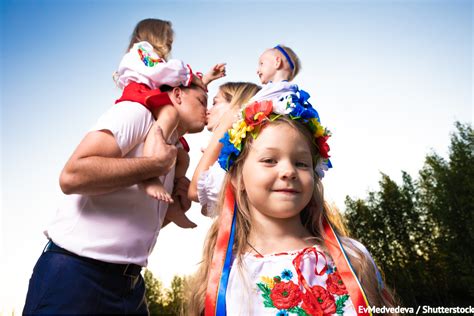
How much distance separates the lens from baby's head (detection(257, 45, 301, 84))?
A: 490cm

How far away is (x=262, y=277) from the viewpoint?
8.69 feet

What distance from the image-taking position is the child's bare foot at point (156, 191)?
2977 mm

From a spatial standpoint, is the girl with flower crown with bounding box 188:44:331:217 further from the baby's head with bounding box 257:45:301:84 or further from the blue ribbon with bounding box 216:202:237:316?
the baby's head with bounding box 257:45:301:84

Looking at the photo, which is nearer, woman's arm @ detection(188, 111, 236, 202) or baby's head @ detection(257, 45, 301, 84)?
woman's arm @ detection(188, 111, 236, 202)

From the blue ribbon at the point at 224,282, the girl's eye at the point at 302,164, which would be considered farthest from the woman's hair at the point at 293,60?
the blue ribbon at the point at 224,282

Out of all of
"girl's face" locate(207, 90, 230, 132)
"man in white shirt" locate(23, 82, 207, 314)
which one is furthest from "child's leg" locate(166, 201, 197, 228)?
"girl's face" locate(207, 90, 230, 132)

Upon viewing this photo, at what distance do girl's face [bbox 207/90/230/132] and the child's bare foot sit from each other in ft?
2.67

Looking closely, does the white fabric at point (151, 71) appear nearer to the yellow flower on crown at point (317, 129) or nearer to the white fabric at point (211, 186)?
the white fabric at point (211, 186)

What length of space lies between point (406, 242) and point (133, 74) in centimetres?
2974

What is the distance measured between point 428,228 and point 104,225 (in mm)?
29877

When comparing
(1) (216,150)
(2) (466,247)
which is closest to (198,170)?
(1) (216,150)

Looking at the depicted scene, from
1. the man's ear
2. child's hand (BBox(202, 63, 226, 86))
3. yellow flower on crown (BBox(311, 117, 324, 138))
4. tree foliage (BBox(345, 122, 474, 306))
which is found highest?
tree foliage (BBox(345, 122, 474, 306))

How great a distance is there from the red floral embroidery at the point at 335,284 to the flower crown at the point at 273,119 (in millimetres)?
697

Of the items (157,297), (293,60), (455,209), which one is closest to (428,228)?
(455,209)
